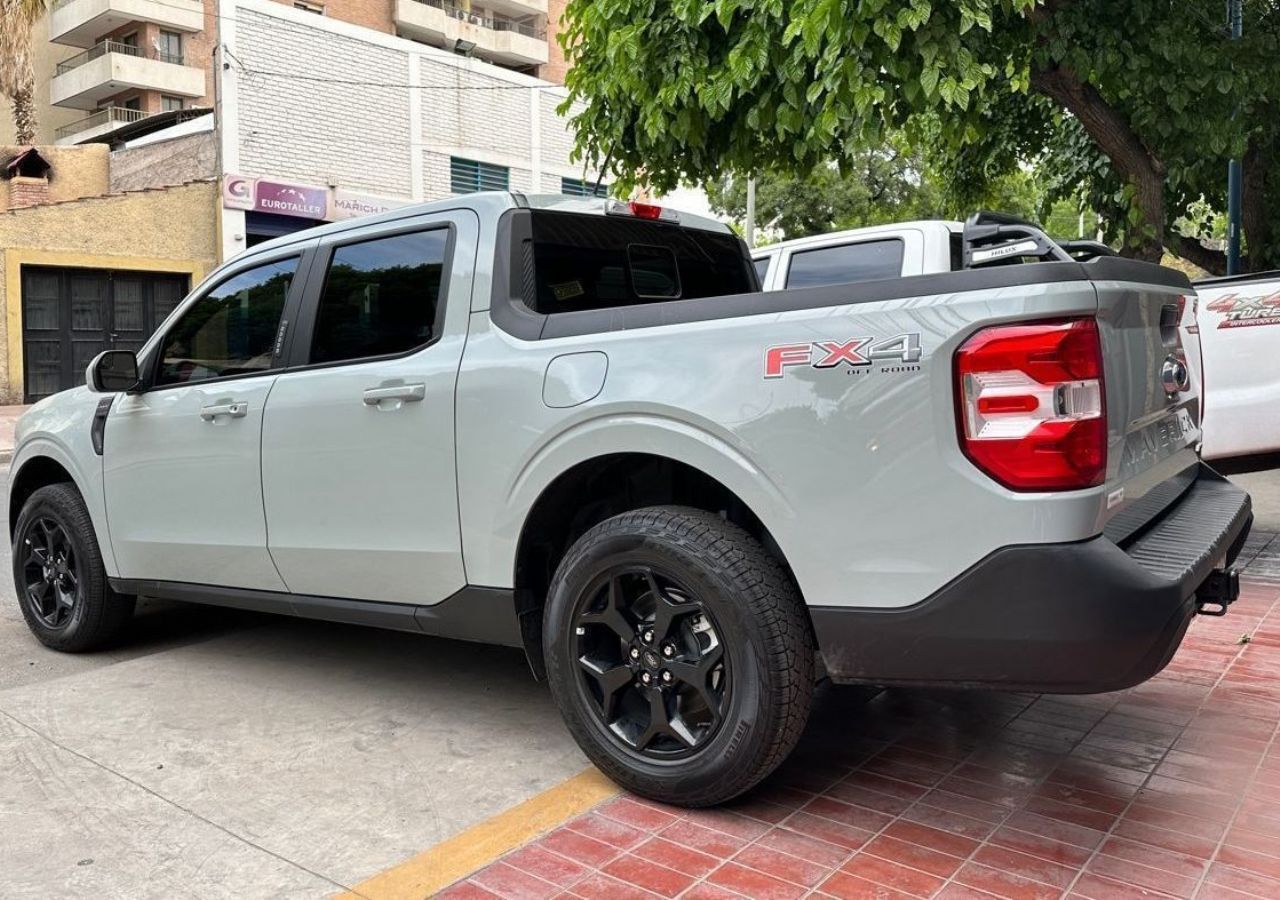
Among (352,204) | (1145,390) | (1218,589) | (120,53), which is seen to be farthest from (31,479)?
(120,53)

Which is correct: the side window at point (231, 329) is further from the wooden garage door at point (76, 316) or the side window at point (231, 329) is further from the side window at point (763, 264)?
the wooden garage door at point (76, 316)

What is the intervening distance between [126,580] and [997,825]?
3.75m

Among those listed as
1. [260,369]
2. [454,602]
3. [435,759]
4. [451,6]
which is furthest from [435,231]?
[451,6]

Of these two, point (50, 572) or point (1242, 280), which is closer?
point (50, 572)

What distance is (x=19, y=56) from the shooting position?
78.8ft

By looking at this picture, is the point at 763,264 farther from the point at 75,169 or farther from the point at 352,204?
the point at 75,169

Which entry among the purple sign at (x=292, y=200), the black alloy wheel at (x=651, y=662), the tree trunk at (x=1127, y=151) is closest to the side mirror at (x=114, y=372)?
the black alloy wheel at (x=651, y=662)

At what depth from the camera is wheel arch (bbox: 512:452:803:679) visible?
3.35m

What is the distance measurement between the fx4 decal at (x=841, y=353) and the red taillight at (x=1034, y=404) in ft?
0.42

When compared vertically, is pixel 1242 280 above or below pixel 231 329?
above

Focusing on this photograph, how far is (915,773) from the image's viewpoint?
11.3 feet

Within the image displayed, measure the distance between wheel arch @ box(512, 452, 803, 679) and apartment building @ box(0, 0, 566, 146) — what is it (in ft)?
111

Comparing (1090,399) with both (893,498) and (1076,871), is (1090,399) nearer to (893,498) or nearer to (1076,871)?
(893,498)

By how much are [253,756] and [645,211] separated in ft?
7.91
